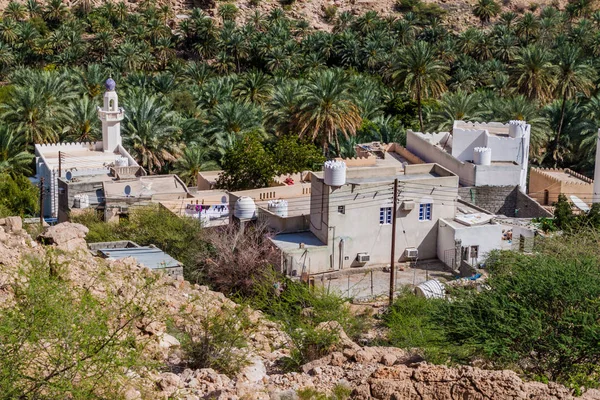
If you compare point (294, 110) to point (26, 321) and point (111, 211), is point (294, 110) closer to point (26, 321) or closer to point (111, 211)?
point (111, 211)

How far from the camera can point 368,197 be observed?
30.8 meters

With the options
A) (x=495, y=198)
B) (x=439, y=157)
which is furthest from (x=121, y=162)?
(x=495, y=198)

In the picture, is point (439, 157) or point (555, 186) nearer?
point (439, 157)

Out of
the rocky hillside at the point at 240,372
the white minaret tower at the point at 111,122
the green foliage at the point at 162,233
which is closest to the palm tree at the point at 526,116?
the white minaret tower at the point at 111,122

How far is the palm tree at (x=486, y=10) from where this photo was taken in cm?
9306

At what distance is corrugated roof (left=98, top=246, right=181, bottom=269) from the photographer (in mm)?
24875

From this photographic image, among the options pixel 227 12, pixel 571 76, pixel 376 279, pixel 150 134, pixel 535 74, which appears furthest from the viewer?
pixel 227 12

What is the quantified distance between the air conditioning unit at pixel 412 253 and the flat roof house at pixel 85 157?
11.9 meters

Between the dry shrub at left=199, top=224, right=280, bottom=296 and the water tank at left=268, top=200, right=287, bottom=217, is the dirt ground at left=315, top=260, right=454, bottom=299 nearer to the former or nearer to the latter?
the dry shrub at left=199, top=224, right=280, bottom=296

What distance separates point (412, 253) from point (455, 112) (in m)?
20.6

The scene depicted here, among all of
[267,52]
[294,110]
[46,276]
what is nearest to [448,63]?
[267,52]

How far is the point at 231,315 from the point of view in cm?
1673

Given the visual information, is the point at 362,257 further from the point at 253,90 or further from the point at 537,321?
the point at 253,90

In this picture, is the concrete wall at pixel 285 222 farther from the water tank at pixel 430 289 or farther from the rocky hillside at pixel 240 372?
the rocky hillside at pixel 240 372
